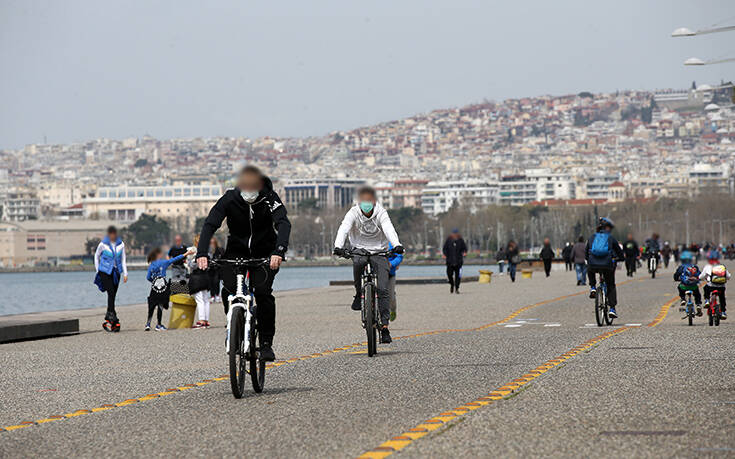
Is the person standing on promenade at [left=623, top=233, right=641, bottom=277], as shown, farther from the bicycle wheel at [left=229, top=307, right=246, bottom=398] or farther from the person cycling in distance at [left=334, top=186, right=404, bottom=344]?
the bicycle wheel at [left=229, top=307, right=246, bottom=398]

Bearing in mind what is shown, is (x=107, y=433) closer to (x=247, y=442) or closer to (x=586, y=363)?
(x=247, y=442)

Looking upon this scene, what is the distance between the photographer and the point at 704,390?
410 inches

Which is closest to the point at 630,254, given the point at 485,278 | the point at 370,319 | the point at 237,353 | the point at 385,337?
the point at 485,278

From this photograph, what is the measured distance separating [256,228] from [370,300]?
154 inches

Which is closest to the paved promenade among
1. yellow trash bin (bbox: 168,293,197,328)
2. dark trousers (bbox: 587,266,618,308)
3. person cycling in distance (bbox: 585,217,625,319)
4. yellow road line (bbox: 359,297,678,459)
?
yellow road line (bbox: 359,297,678,459)

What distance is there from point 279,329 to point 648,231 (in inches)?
6620

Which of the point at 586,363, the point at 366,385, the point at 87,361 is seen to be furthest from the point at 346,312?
the point at 366,385

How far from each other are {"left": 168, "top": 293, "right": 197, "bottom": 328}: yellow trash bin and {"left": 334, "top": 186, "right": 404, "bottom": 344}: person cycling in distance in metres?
7.64

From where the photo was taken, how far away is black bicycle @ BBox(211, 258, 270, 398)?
10.1m

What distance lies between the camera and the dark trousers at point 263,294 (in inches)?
418

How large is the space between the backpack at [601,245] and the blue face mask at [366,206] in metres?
6.71

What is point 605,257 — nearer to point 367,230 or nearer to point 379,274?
point 367,230

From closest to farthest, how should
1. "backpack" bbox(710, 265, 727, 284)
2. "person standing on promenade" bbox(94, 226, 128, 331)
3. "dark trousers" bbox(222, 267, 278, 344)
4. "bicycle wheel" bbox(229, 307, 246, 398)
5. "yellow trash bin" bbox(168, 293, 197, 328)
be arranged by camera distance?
"bicycle wheel" bbox(229, 307, 246, 398)
"dark trousers" bbox(222, 267, 278, 344)
"backpack" bbox(710, 265, 727, 284)
"person standing on promenade" bbox(94, 226, 128, 331)
"yellow trash bin" bbox(168, 293, 197, 328)

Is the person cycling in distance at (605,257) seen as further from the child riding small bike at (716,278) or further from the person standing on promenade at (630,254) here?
the person standing on promenade at (630,254)
